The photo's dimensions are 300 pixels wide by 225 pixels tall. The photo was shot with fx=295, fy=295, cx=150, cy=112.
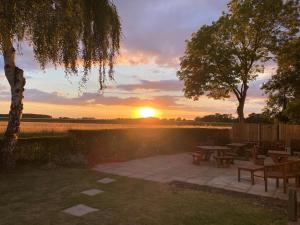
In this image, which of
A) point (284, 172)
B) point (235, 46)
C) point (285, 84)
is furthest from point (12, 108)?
point (285, 84)

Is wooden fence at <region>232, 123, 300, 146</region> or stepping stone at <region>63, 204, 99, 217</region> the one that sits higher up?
wooden fence at <region>232, 123, 300, 146</region>

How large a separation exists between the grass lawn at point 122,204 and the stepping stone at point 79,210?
162 mm

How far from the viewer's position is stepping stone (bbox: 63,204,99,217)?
20.6 feet

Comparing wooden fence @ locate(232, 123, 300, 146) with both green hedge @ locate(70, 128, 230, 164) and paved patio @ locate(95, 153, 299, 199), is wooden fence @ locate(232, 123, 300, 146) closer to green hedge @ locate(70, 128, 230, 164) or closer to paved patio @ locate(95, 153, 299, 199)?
green hedge @ locate(70, 128, 230, 164)

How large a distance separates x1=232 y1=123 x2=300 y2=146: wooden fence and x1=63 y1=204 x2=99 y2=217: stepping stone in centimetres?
1693

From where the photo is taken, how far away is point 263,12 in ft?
76.3

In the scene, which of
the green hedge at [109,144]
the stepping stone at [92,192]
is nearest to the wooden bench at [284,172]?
the stepping stone at [92,192]

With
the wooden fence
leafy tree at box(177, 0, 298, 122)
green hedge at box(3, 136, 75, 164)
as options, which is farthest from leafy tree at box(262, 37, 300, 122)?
green hedge at box(3, 136, 75, 164)

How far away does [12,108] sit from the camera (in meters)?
10.5

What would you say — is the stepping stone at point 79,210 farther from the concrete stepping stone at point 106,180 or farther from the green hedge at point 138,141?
the green hedge at point 138,141

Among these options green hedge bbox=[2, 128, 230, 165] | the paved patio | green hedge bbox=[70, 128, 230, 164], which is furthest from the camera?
green hedge bbox=[70, 128, 230, 164]

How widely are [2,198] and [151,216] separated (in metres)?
3.91

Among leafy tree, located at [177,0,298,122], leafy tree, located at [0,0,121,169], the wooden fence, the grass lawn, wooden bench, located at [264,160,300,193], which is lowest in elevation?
the grass lawn

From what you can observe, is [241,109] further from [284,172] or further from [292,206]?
[292,206]
